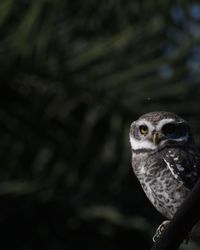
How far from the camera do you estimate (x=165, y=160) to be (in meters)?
5.11

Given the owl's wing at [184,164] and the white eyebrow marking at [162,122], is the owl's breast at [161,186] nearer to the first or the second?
the owl's wing at [184,164]

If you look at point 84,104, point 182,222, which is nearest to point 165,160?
point 182,222

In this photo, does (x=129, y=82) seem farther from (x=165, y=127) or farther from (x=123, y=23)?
(x=165, y=127)

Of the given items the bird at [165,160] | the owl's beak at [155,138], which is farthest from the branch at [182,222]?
the owl's beak at [155,138]

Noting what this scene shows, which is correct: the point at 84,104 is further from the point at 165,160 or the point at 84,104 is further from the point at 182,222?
the point at 182,222

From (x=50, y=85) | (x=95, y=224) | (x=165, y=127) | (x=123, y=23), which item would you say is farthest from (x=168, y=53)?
(x=165, y=127)

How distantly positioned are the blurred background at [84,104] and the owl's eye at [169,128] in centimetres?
347

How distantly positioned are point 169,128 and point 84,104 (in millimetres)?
3979

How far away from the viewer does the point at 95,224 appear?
10258 mm

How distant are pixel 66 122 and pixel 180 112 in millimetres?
1141

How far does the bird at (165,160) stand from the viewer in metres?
4.94

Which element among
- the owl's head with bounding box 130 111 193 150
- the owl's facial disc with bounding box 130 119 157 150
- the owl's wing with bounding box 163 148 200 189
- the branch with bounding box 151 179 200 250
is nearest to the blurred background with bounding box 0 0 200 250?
the owl's facial disc with bounding box 130 119 157 150

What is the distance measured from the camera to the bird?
194 inches

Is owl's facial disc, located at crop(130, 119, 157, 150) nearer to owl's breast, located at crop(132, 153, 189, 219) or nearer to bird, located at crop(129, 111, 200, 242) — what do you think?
bird, located at crop(129, 111, 200, 242)
